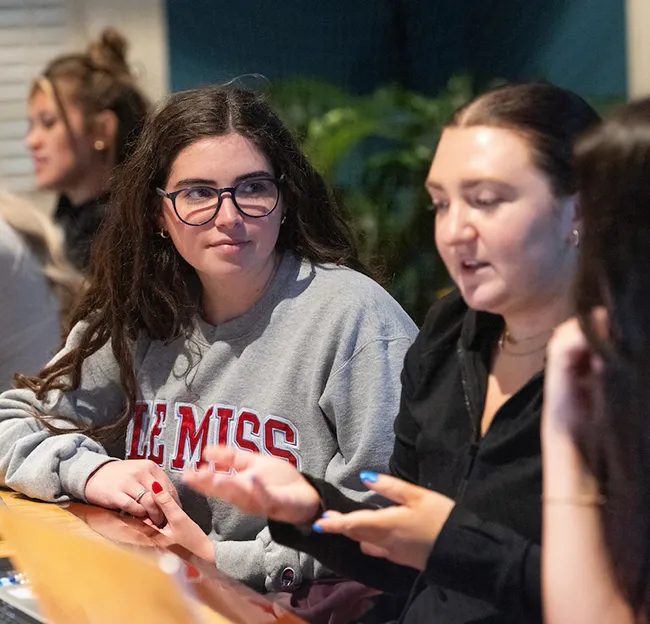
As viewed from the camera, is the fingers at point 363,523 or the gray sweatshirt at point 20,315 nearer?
the fingers at point 363,523

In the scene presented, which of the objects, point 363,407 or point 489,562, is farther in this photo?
point 363,407

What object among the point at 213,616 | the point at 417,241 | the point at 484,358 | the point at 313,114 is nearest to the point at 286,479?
the point at 213,616

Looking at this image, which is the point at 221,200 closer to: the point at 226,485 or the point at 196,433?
the point at 196,433

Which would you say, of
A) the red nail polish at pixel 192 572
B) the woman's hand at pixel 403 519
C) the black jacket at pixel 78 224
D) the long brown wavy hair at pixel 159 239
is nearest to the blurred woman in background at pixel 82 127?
the black jacket at pixel 78 224

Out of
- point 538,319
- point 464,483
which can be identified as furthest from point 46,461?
point 538,319

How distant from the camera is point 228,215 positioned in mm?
1517

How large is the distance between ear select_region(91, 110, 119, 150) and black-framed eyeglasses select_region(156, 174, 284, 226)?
1.34 metres

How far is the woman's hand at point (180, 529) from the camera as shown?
1470mm

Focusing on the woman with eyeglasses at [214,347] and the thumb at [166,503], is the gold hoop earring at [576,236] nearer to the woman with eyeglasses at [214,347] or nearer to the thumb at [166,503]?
the woman with eyeglasses at [214,347]

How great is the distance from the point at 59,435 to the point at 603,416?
1003 millimetres

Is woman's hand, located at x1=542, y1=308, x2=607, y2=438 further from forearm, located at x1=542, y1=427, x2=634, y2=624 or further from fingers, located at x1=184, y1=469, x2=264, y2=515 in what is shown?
fingers, located at x1=184, y1=469, x2=264, y2=515

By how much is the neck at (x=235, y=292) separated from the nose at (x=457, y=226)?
569mm

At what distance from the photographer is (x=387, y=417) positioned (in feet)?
4.82


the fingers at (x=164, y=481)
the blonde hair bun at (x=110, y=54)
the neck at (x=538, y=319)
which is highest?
the blonde hair bun at (x=110, y=54)
